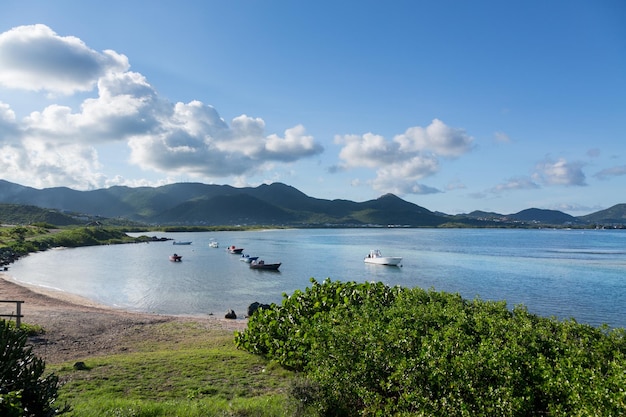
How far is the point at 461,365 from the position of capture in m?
7.45

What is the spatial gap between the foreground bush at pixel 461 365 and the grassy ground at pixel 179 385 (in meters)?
1.42

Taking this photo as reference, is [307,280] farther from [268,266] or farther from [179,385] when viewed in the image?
A: [179,385]

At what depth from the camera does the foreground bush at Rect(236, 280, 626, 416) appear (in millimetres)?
6773

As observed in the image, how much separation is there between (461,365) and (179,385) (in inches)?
340

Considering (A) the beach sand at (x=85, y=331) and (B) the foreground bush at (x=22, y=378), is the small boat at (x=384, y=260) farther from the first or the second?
(B) the foreground bush at (x=22, y=378)

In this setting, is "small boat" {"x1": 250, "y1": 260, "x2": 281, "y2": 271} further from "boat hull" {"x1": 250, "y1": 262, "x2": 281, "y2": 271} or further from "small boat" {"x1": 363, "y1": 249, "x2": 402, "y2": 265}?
"small boat" {"x1": 363, "y1": 249, "x2": 402, "y2": 265}

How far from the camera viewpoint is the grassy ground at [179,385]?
9.31 m

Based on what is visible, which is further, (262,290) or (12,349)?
(262,290)

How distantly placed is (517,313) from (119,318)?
27.2 metres

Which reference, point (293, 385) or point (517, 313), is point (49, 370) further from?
point (517, 313)

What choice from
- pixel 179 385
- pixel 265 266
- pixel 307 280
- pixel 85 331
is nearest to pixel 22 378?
pixel 179 385

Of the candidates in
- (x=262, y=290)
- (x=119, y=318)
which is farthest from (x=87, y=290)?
(x=119, y=318)

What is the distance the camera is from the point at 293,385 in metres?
9.67

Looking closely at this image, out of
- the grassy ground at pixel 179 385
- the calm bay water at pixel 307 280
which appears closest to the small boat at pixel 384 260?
the calm bay water at pixel 307 280
